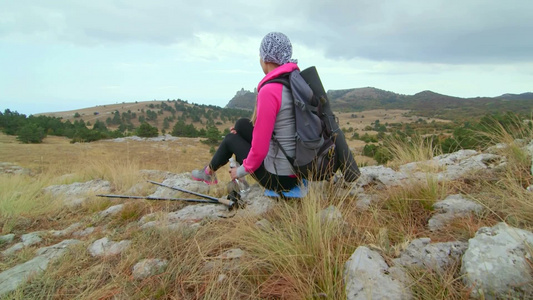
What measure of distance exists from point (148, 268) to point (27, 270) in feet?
2.84

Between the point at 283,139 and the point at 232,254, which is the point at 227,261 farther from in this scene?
the point at 283,139

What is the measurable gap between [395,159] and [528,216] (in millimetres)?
2647

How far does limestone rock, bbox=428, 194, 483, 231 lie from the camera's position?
170 cm

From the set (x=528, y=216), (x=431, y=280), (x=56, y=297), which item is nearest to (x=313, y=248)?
(x=431, y=280)

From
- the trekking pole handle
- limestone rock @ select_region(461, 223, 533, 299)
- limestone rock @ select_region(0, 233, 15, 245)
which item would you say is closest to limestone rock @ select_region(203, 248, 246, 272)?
the trekking pole handle

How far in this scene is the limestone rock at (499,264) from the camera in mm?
1002

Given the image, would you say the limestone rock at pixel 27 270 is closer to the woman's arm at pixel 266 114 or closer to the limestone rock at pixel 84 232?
the limestone rock at pixel 84 232

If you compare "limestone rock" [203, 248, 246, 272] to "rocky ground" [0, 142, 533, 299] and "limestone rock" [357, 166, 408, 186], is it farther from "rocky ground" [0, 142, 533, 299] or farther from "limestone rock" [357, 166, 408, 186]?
"limestone rock" [357, 166, 408, 186]

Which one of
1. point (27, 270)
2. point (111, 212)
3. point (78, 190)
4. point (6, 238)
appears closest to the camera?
point (27, 270)

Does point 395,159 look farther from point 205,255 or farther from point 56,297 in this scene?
point 56,297

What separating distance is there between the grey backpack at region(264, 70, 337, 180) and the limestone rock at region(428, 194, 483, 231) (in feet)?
2.62

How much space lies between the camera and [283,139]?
2.12 metres

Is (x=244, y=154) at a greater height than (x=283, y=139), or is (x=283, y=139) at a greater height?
(x=283, y=139)

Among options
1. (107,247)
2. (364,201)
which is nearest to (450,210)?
(364,201)
